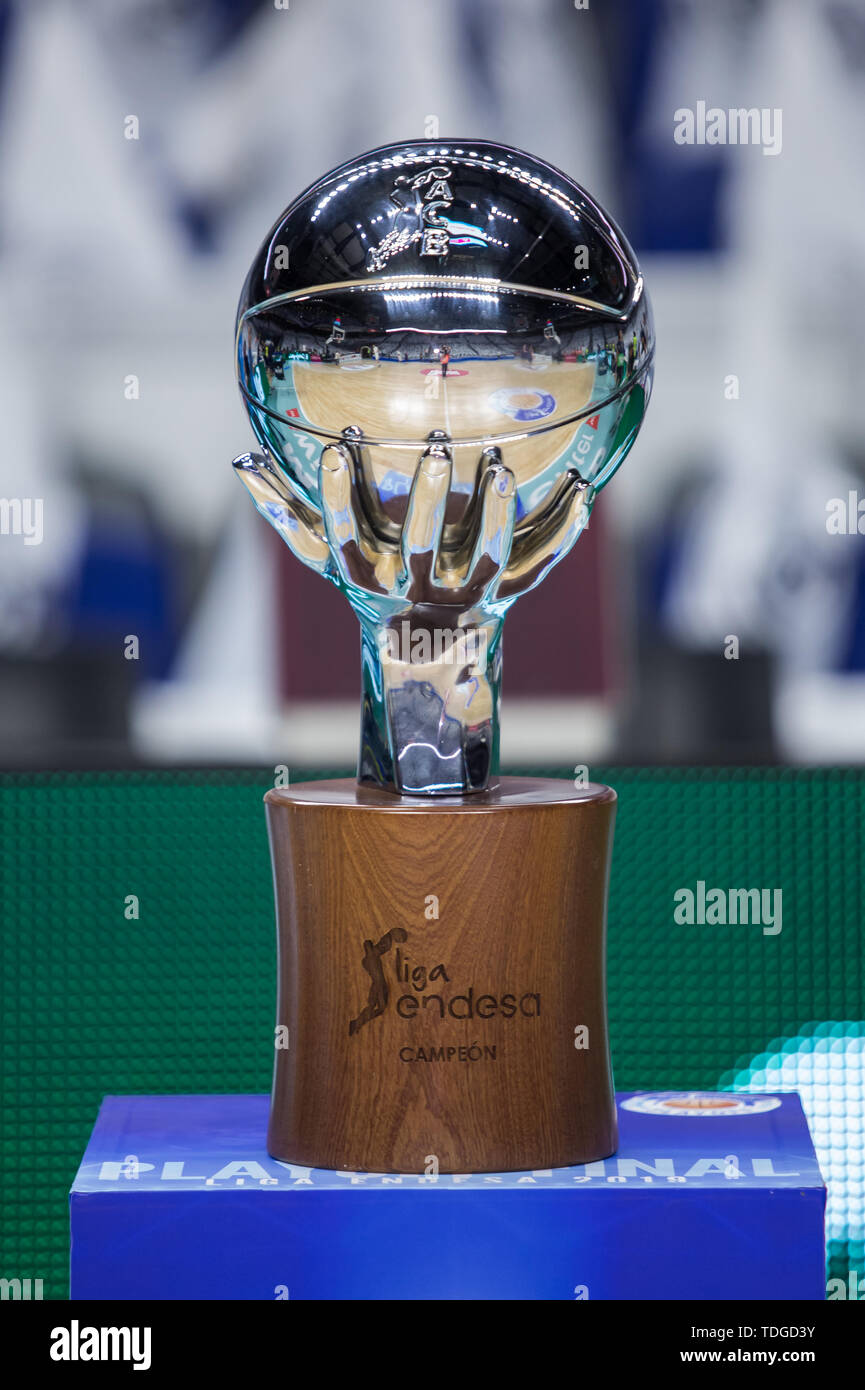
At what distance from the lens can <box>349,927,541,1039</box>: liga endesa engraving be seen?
45.6 inches

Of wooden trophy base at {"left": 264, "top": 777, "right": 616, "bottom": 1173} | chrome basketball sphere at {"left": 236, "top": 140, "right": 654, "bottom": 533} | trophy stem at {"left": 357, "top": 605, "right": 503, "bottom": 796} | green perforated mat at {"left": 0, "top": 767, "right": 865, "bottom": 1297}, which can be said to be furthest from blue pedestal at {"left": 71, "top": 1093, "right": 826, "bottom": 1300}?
green perforated mat at {"left": 0, "top": 767, "right": 865, "bottom": 1297}

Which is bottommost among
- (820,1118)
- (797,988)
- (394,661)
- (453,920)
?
(820,1118)

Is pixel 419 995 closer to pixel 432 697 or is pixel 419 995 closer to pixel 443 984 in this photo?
pixel 443 984

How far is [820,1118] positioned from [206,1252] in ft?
4.00

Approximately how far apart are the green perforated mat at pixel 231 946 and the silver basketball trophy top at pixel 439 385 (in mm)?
1018

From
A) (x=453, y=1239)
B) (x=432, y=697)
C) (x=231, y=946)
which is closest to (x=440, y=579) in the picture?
(x=432, y=697)

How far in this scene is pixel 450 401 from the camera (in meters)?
1.11

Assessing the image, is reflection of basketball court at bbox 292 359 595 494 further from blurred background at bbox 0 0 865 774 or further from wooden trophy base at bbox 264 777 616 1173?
blurred background at bbox 0 0 865 774

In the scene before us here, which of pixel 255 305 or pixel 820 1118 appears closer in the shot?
pixel 255 305

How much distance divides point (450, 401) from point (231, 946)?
1223 millimetres

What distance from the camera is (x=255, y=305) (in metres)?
1.17

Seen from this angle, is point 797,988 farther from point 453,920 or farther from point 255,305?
point 255,305
